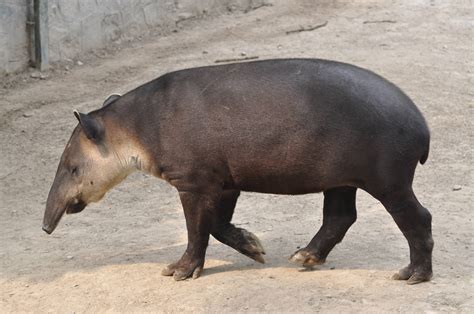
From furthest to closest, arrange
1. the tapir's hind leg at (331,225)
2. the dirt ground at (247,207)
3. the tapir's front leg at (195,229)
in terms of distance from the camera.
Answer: the tapir's hind leg at (331,225) < the tapir's front leg at (195,229) < the dirt ground at (247,207)

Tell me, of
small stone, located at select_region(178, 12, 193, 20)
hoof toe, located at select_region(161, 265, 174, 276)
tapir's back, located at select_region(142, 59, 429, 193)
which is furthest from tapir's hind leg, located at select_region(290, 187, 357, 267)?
small stone, located at select_region(178, 12, 193, 20)

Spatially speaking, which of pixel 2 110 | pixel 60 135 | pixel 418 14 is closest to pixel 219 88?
pixel 60 135

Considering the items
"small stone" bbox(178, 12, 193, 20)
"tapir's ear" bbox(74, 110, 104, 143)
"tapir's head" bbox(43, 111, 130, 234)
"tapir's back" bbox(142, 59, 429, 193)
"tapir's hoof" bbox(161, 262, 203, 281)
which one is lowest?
"small stone" bbox(178, 12, 193, 20)

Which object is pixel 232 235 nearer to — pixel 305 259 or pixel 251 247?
pixel 251 247

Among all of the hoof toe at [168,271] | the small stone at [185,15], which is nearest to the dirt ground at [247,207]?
the hoof toe at [168,271]

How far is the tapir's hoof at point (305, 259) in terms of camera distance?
6.44 m

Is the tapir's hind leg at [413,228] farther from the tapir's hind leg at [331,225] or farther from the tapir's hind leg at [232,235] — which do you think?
the tapir's hind leg at [232,235]

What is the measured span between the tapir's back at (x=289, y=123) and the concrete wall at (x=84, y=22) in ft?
19.0

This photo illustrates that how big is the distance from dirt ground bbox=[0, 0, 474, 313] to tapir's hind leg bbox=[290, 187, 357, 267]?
0.11m

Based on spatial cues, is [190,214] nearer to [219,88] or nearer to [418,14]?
[219,88]

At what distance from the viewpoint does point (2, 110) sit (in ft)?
35.5

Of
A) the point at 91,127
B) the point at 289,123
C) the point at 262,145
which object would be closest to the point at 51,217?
the point at 91,127

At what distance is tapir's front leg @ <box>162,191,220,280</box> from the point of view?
241 inches

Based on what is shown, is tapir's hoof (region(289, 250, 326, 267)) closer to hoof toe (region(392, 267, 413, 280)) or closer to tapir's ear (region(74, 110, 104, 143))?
hoof toe (region(392, 267, 413, 280))
